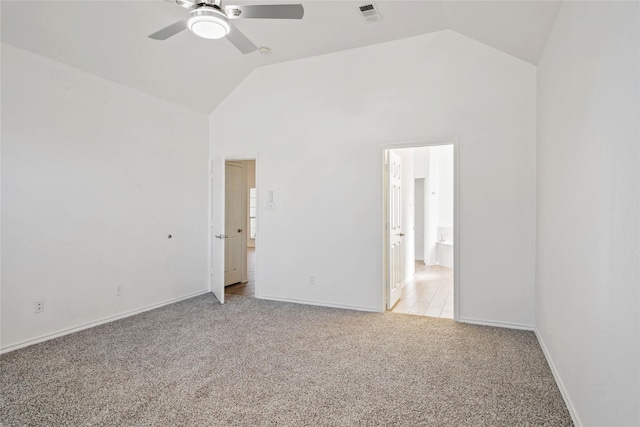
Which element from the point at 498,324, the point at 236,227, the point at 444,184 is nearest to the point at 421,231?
the point at 444,184

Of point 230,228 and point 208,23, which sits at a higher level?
point 208,23

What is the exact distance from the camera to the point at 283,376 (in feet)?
8.97

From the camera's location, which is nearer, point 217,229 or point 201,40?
point 201,40

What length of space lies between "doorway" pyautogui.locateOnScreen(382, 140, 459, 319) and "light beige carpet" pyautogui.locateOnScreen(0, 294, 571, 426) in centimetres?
68

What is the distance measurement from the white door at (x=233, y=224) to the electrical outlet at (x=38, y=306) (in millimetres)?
2712

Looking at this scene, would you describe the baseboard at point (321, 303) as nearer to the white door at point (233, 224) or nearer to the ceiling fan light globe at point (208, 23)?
the white door at point (233, 224)

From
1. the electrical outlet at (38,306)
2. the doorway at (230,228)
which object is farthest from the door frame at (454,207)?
the electrical outlet at (38,306)

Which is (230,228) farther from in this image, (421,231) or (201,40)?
(421,231)

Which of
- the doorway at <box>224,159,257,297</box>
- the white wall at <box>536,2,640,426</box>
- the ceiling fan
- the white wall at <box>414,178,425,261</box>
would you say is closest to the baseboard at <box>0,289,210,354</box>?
the doorway at <box>224,159,257,297</box>

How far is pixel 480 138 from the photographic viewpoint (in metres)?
3.92

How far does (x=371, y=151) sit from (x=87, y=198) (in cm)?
336

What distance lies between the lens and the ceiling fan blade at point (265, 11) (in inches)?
91.3

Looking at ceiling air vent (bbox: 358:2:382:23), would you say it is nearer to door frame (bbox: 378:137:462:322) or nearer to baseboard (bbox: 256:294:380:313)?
door frame (bbox: 378:137:462:322)

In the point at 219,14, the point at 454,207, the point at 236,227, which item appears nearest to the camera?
the point at 219,14
